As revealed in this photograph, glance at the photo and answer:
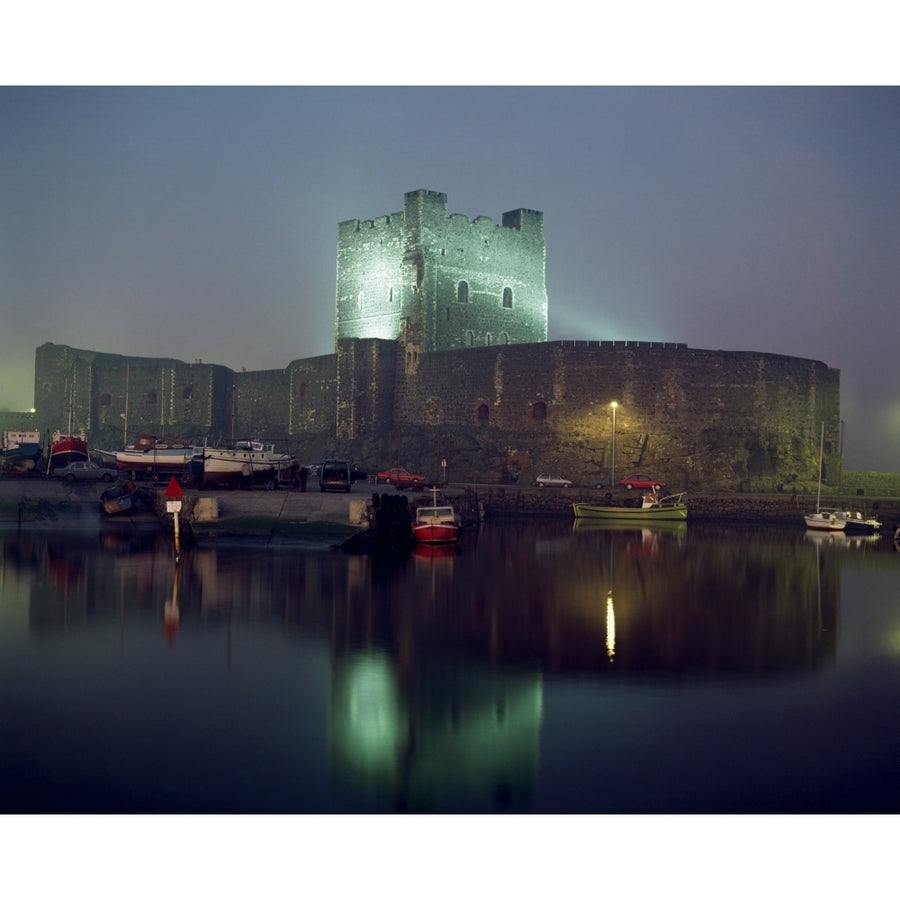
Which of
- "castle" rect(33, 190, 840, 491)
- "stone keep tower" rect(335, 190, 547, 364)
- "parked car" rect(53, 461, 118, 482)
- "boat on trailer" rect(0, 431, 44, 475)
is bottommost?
"parked car" rect(53, 461, 118, 482)

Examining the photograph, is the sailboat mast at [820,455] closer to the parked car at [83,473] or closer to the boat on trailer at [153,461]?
the boat on trailer at [153,461]

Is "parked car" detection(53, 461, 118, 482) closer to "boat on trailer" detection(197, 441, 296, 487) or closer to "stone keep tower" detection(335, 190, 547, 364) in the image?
"boat on trailer" detection(197, 441, 296, 487)

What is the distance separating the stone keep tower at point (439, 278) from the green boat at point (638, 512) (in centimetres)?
901

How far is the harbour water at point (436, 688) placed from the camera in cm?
618

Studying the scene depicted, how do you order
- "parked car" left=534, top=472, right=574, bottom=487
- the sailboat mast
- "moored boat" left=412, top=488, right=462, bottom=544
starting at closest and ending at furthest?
"moored boat" left=412, top=488, right=462, bottom=544 → the sailboat mast → "parked car" left=534, top=472, right=574, bottom=487

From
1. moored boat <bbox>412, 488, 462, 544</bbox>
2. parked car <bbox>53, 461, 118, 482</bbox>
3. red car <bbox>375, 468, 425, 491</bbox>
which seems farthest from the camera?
red car <bbox>375, 468, 425, 491</bbox>

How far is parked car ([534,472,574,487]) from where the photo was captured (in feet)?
96.0

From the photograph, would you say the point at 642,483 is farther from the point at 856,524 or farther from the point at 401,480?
the point at 401,480

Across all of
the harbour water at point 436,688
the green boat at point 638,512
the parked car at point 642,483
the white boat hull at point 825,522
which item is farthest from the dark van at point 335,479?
the white boat hull at point 825,522

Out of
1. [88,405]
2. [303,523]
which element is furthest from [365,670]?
[88,405]

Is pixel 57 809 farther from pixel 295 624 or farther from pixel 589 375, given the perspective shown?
pixel 589 375

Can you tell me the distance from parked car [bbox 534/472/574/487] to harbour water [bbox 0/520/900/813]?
12.9 metres

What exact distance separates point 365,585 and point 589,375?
683 inches

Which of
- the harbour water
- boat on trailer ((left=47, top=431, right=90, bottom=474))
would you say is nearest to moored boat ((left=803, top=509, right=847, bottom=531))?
the harbour water
